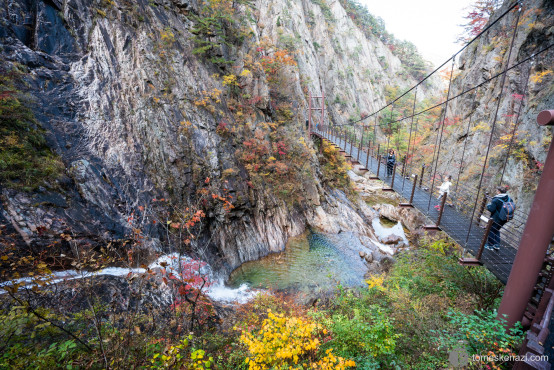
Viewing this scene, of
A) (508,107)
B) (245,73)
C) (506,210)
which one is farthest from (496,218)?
(245,73)

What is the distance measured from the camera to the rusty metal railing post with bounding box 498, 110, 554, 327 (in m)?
2.84

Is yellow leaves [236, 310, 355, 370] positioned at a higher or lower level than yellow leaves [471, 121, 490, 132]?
lower

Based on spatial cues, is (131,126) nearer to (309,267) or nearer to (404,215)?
(309,267)

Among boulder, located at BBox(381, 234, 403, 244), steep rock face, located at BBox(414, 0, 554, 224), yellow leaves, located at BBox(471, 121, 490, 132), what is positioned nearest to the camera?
steep rock face, located at BBox(414, 0, 554, 224)

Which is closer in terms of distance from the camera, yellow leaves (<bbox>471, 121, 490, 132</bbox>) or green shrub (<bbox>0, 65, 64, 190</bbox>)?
green shrub (<bbox>0, 65, 64, 190</bbox>)

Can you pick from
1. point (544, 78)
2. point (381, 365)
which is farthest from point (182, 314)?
point (544, 78)

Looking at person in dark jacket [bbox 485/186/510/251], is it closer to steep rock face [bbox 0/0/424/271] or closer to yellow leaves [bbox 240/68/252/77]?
steep rock face [bbox 0/0/424/271]

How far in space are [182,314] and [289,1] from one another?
81.8 ft

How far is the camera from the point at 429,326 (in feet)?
12.3

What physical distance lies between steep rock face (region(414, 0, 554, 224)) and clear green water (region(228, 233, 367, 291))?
4.79 m

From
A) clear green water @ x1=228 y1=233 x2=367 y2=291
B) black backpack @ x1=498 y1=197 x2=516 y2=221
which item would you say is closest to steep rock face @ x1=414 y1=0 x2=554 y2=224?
black backpack @ x1=498 y1=197 x2=516 y2=221

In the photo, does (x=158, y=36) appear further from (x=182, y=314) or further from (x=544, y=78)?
(x=544, y=78)

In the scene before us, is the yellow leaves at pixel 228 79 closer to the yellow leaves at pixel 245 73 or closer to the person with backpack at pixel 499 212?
the yellow leaves at pixel 245 73

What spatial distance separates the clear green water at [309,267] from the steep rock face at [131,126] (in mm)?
548
